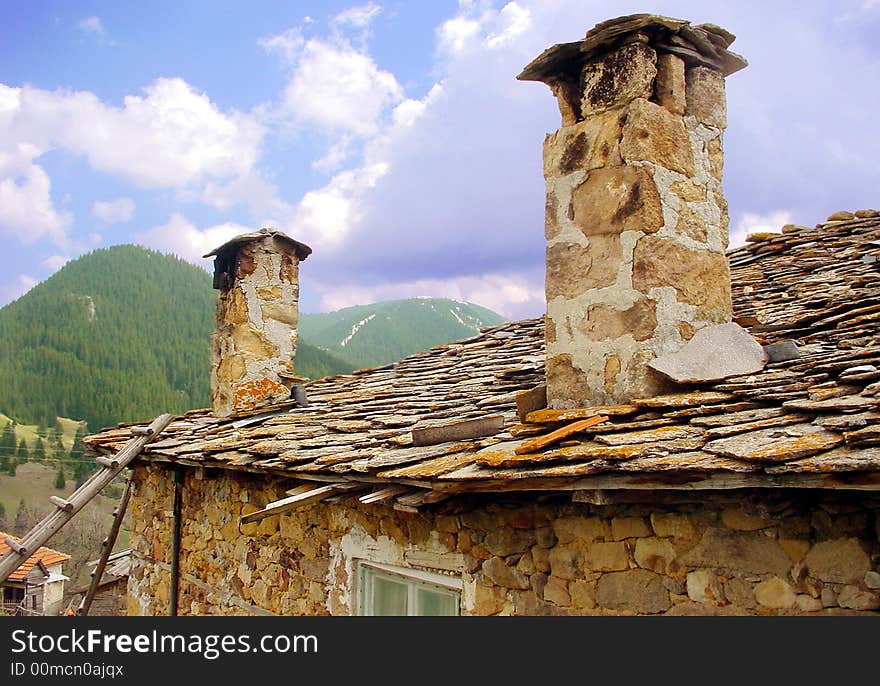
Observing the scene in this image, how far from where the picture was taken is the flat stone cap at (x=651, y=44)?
421 centimetres

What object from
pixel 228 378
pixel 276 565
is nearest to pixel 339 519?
pixel 276 565

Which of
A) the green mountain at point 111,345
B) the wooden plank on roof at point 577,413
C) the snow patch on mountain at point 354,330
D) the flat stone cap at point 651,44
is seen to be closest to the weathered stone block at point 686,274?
the wooden plank on roof at point 577,413

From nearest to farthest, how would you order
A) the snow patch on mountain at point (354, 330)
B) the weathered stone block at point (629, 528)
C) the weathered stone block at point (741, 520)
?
the weathered stone block at point (741, 520)
the weathered stone block at point (629, 528)
the snow patch on mountain at point (354, 330)

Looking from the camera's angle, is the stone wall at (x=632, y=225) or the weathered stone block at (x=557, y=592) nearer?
the weathered stone block at (x=557, y=592)

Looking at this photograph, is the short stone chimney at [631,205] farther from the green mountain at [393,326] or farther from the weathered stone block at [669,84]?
the green mountain at [393,326]

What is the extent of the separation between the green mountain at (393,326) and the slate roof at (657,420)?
84315mm

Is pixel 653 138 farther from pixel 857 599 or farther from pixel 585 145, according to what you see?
pixel 857 599

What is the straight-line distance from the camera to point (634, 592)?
3.15 m

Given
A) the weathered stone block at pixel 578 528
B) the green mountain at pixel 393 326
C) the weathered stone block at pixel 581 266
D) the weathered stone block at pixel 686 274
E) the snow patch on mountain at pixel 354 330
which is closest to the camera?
the weathered stone block at pixel 578 528

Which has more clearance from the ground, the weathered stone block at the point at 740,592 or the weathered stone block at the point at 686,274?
the weathered stone block at the point at 686,274

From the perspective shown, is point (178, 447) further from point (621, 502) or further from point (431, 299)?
point (431, 299)

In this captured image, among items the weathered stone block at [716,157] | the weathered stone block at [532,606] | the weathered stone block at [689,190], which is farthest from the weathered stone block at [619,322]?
the weathered stone block at [532,606]

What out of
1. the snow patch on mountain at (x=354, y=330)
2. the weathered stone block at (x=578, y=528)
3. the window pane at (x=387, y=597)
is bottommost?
the window pane at (x=387, y=597)

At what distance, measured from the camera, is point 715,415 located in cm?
322
